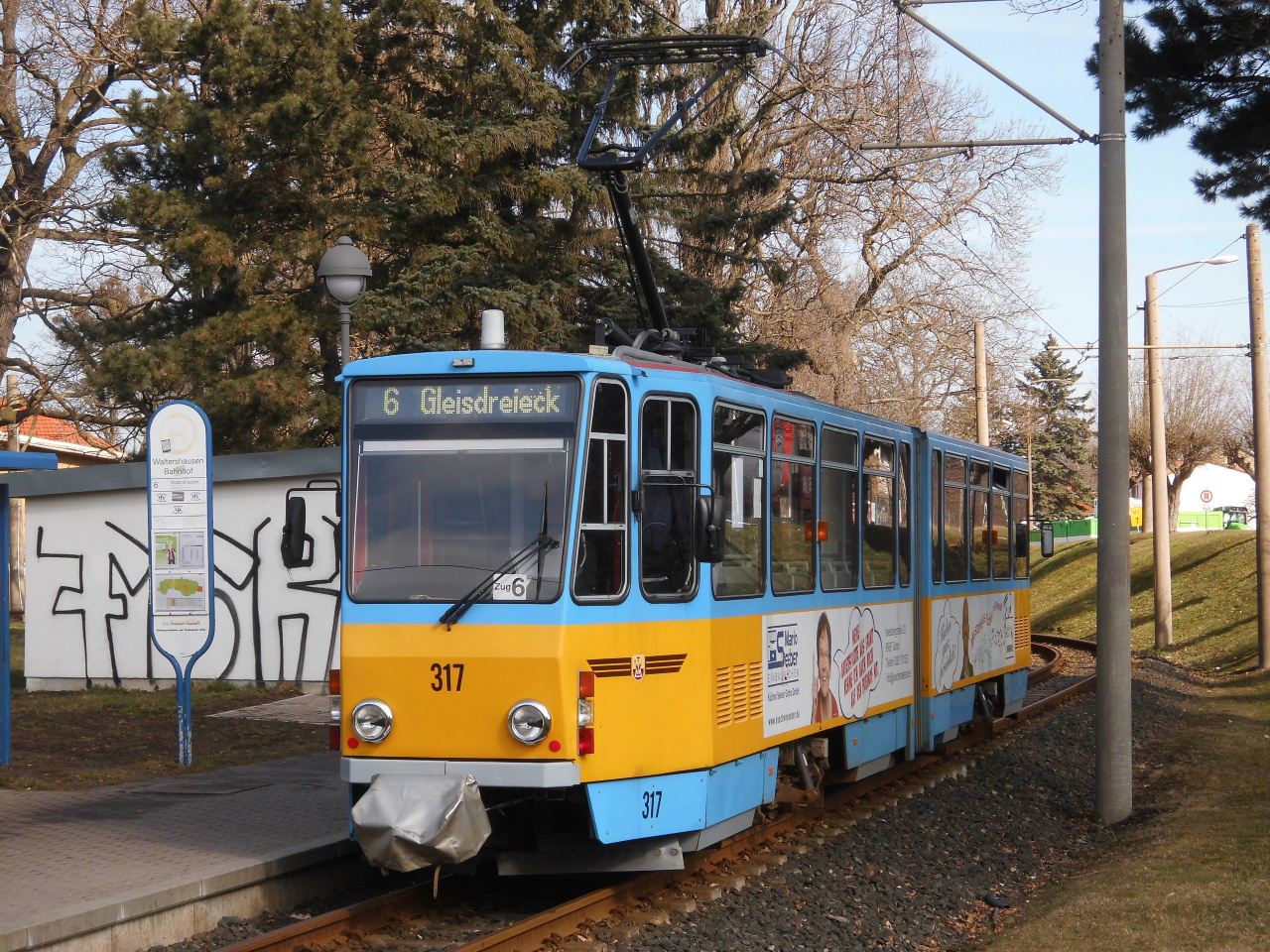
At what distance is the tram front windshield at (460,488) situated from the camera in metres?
7.52

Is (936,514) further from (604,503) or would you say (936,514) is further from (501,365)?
(501,365)

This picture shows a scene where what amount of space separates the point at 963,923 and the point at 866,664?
2.69 meters

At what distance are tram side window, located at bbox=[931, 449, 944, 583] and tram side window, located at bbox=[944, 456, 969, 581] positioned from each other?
0.49 ft

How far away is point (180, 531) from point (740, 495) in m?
→ 5.75

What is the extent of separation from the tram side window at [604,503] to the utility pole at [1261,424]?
18270 millimetres

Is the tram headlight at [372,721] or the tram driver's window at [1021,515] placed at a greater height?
the tram driver's window at [1021,515]

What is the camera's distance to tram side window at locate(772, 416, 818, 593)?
363 inches

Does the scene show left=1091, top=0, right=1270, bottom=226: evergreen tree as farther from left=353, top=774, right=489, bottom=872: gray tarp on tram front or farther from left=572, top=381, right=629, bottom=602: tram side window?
left=353, top=774, right=489, bottom=872: gray tarp on tram front

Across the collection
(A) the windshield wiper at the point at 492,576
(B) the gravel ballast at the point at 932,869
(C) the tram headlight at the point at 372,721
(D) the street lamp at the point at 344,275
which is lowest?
(B) the gravel ballast at the point at 932,869

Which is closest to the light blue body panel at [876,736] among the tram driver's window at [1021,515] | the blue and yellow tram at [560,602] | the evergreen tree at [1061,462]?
the blue and yellow tram at [560,602]

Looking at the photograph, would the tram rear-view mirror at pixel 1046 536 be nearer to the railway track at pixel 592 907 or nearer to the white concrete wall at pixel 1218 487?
the railway track at pixel 592 907

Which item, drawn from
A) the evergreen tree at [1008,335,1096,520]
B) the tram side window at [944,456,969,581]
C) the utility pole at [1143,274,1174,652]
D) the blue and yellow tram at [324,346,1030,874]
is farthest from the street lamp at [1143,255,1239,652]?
the evergreen tree at [1008,335,1096,520]

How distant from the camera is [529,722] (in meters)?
7.30

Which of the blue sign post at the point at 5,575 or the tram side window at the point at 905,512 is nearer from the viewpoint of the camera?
the blue sign post at the point at 5,575
